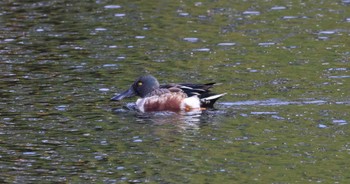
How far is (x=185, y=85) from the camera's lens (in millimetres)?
17969

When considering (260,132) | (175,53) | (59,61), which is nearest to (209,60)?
(175,53)

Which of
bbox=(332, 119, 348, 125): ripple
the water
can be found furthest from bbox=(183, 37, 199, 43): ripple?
bbox=(332, 119, 348, 125): ripple

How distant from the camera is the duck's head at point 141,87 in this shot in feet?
60.8

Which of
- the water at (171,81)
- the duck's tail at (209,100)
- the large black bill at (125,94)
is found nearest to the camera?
the water at (171,81)

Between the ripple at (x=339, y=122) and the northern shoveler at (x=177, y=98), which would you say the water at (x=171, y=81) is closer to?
the ripple at (x=339, y=122)

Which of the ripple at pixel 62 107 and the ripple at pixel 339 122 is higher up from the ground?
the ripple at pixel 339 122

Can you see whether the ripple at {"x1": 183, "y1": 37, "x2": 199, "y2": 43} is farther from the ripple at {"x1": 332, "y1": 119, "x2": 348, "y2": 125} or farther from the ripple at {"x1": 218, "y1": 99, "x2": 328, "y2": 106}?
the ripple at {"x1": 332, "y1": 119, "x2": 348, "y2": 125}

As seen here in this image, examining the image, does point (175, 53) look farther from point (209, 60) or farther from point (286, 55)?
point (286, 55)

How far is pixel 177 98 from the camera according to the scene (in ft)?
59.3

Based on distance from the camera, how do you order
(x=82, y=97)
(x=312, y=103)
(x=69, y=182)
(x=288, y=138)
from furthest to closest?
1. (x=82, y=97)
2. (x=312, y=103)
3. (x=288, y=138)
4. (x=69, y=182)

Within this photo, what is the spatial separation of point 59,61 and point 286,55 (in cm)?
530

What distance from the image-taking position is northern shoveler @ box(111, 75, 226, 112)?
58.8 ft

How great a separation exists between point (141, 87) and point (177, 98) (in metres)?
0.98

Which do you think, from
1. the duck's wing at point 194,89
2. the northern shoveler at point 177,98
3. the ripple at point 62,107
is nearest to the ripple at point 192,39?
the northern shoveler at point 177,98
